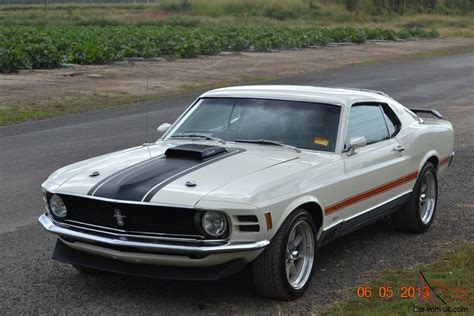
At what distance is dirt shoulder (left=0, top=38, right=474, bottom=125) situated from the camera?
18875mm

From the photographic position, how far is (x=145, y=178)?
5738 millimetres

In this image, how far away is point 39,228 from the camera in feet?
25.6

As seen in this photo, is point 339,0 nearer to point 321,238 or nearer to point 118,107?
point 118,107

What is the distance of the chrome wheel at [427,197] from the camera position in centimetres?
788

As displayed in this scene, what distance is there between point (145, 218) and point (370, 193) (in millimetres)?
2169

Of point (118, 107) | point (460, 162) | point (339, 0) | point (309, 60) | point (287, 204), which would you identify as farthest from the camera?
point (339, 0)

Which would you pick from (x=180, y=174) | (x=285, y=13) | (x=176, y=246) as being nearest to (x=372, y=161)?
(x=180, y=174)

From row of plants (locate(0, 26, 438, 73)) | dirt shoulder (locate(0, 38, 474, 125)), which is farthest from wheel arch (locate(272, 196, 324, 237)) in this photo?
row of plants (locate(0, 26, 438, 73))

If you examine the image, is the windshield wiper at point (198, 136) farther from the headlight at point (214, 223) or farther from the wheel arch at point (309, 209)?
the headlight at point (214, 223)

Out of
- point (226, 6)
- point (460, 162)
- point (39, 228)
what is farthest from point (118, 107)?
point (226, 6)

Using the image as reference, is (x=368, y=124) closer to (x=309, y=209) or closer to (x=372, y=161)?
(x=372, y=161)

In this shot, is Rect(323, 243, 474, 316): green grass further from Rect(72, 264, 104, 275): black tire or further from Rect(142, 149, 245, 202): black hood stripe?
Rect(72, 264, 104, 275): black tire

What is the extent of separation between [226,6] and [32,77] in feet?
173

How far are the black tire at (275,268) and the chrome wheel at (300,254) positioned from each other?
0.27 feet
